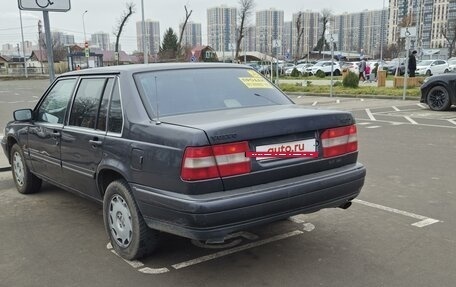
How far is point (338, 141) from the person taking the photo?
3916 millimetres

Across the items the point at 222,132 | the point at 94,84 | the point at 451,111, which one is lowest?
the point at 451,111

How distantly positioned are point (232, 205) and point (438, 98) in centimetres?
1254

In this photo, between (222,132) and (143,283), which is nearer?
(222,132)

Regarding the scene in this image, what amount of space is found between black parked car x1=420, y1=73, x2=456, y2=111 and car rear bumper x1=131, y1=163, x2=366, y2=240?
11247 mm

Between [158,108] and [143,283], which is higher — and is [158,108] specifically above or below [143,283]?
above

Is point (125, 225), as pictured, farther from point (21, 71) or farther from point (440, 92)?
point (21, 71)

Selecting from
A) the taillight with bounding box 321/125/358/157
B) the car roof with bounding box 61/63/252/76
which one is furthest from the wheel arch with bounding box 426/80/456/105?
the taillight with bounding box 321/125/358/157

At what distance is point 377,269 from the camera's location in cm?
364

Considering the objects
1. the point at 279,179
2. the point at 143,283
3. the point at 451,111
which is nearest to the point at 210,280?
the point at 143,283

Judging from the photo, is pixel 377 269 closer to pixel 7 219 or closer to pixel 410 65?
pixel 7 219

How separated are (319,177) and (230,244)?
108cm

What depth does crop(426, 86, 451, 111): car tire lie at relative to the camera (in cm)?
1374

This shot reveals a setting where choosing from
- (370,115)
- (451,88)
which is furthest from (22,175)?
(451,88)

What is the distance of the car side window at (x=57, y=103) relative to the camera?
15.9ft
